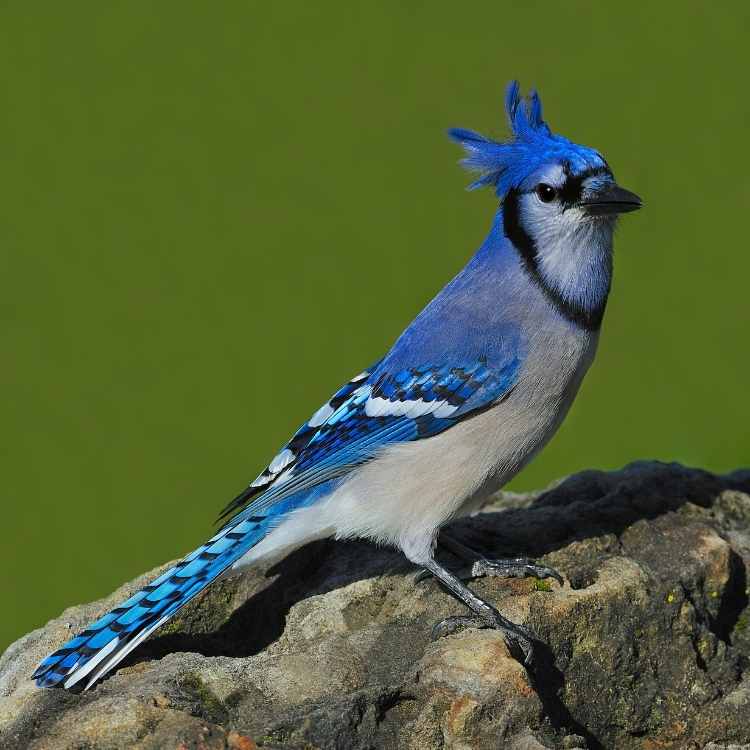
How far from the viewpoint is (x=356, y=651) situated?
354 cm

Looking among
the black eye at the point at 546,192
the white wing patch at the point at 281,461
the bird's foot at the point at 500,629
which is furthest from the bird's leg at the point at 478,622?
the black eye at the point at 546,192

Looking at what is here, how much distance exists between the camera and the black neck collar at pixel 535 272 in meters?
4.22

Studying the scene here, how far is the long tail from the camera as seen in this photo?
3436 millimetres

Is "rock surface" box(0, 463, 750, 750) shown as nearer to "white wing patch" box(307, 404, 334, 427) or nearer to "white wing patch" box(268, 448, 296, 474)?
"white wing patch" box(268, 448, 296, 474)

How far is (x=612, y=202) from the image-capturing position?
4094mm

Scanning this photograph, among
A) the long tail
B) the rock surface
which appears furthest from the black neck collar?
the long tail

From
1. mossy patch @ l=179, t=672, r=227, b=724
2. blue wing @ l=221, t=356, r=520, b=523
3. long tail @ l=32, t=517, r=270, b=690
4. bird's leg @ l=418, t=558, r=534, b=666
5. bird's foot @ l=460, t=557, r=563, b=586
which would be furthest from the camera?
blue wing @ l=221, t=356, r=520, b=523

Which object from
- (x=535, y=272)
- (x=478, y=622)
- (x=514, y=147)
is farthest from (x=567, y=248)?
(x=478, y=622)

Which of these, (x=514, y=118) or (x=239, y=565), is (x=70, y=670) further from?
(x=514, y=118)

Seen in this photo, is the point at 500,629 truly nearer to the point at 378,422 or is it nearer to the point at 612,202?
the point at 378,422

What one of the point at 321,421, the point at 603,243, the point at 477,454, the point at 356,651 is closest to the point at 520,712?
the point at 356,651

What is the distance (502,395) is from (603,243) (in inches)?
27.6

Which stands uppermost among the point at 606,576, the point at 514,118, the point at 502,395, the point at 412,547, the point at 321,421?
the point at 514,118

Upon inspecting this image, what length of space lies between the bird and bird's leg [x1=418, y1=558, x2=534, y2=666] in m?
0.02
